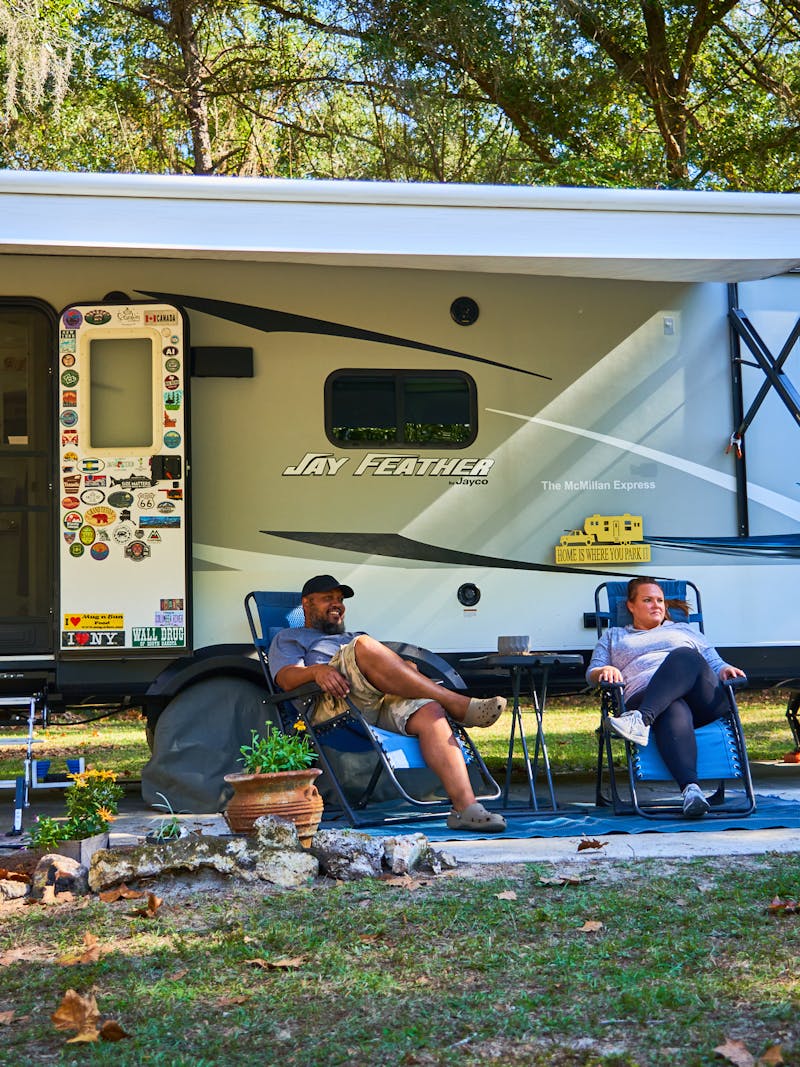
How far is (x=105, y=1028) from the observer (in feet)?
7.64

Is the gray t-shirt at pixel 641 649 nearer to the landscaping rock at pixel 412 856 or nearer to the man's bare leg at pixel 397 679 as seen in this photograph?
the man's bare leg at pixel 397 679

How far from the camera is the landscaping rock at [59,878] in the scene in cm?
349

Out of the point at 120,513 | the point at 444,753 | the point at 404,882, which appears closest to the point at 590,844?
the point at 444,753

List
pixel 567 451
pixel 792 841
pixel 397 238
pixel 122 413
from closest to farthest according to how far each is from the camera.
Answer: pixel 792 841 → pixel 397 238 → pixel 122 413 → pixel 567 451

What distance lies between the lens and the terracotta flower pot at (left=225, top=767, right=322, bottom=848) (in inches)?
157

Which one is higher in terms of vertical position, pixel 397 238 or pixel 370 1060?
pixel 397 238

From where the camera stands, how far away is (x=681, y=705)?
4754 millimetres

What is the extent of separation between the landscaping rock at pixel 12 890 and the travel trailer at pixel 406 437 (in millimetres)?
1728

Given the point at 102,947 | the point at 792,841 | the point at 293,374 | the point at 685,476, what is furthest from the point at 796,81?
the point at 102,947

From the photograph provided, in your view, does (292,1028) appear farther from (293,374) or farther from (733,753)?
(293,374)

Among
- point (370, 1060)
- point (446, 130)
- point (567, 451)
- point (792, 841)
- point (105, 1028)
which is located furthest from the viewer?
point (446, 130)

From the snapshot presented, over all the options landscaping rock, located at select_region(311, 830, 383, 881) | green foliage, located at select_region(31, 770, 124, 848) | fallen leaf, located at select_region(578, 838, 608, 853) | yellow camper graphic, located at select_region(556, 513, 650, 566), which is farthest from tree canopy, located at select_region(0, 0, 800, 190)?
landscaping rock, located at select_region(311, 830, 383, 881)

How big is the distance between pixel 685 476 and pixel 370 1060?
A: 157 inches

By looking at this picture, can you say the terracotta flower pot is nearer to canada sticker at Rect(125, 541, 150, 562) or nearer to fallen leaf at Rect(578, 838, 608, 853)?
fallen leaf at Rect(578, 838, 608, 853)
